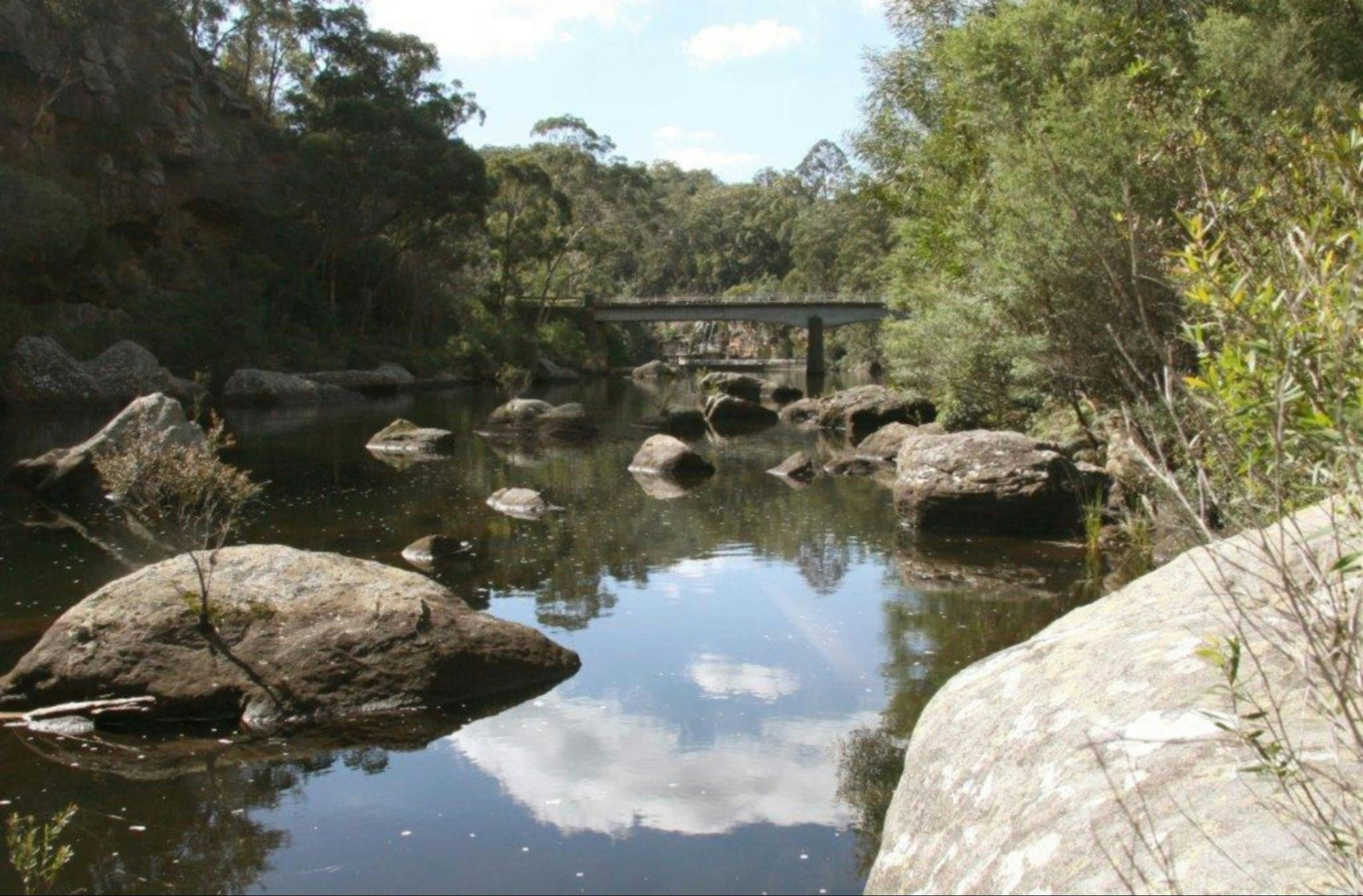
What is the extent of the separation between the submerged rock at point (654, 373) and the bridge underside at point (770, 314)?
3.41 m

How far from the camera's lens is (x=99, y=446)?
706 inches

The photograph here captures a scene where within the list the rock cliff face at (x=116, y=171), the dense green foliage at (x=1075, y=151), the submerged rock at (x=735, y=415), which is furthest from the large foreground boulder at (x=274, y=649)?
the rock cliff face at (x=116, y=171)

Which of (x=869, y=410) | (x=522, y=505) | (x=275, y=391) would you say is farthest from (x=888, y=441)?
(x=275, y=391)

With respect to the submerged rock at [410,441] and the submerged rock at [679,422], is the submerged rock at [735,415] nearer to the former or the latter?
the submerged rock at [679,422]

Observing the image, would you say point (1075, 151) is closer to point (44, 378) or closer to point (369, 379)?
point (44, 378)

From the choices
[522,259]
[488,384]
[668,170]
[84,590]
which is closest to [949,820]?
[84,590]

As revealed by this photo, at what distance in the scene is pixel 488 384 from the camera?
5172 cm

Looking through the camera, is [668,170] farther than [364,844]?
Yes

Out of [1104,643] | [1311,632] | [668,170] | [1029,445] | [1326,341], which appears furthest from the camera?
[668,170]

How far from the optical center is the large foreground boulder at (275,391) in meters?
37.3

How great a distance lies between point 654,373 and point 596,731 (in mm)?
56858

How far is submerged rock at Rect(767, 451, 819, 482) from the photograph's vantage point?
2223 centimetres

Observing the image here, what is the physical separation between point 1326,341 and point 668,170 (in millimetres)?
129498

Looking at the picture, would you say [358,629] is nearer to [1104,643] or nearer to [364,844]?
[364,844]
